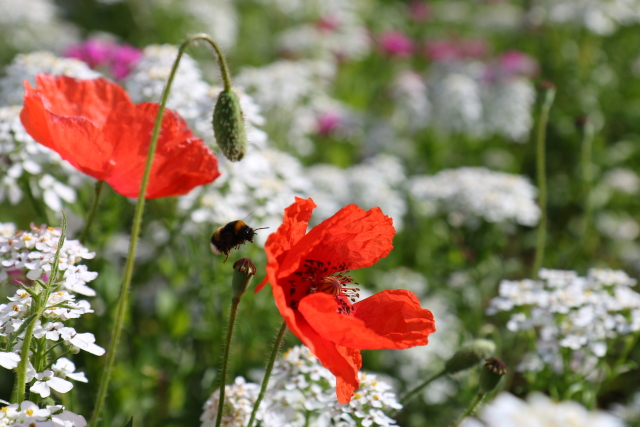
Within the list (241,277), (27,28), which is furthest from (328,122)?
(241,277)

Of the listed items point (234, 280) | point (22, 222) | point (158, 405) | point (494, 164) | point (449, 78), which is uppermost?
point (449, 78)

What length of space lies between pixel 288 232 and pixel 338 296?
198 mm

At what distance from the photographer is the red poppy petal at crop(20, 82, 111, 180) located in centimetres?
112

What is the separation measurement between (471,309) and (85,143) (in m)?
1.70

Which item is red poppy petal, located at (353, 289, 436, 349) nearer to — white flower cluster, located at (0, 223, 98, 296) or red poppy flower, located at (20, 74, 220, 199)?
red poppy flower, located at (20, 74, 220, 199)

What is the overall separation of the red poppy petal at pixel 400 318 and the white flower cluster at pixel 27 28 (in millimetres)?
3789

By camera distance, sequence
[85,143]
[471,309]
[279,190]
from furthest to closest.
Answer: [471,309] < [279,190] < [85,143]

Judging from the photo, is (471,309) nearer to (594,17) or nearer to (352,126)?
(352,126)

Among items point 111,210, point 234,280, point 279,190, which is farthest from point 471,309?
point 234,280

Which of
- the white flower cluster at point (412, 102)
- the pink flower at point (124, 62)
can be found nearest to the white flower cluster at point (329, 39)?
the white flower cluster at point (412, 102)

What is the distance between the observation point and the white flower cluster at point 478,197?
235cm

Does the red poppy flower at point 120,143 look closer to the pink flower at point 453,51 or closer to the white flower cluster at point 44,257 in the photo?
the white flower cluster at point 44,257

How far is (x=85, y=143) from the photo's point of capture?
3.74ft

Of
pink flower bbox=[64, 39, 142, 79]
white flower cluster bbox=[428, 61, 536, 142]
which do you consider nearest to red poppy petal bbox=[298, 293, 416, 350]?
pink flower bbox=[64, 39, 142, 79]
